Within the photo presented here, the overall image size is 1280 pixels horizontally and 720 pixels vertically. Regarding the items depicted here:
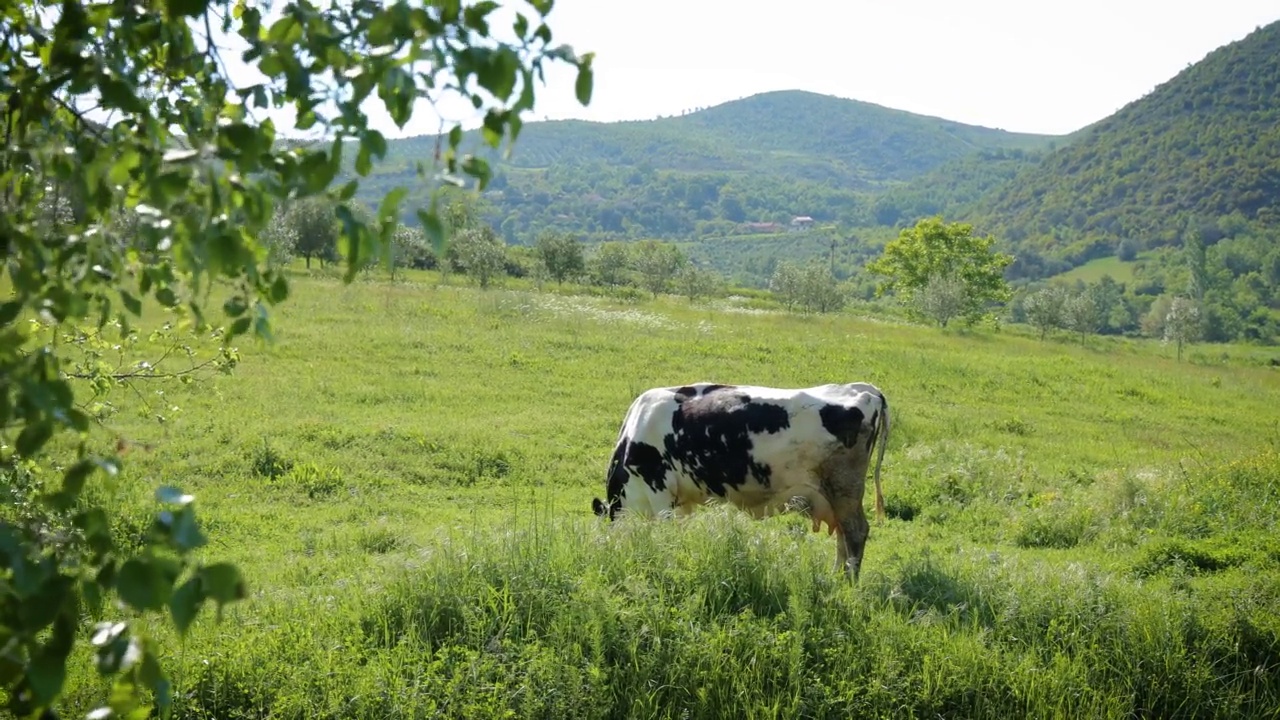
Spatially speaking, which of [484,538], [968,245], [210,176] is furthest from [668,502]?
[968,245]

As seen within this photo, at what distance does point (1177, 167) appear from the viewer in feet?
562

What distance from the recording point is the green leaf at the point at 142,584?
2035 millimetres

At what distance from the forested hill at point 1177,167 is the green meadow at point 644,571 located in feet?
552

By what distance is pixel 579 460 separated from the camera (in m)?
15.9

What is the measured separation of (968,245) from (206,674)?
7727 centimetres

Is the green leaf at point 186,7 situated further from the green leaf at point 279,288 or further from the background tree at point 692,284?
the background tree at point 692,284

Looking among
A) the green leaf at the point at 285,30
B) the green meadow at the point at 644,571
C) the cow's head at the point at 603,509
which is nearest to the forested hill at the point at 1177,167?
the green meadow at the point at 644,571

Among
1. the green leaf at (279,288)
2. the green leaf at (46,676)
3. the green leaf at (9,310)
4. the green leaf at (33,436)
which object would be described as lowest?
the green leaf at (46,676)

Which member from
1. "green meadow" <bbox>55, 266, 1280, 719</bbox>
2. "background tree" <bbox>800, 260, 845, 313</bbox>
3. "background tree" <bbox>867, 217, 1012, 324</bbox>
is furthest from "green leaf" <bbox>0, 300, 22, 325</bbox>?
"background tree" <bbox>867, 217, 1012, 324</bbox>

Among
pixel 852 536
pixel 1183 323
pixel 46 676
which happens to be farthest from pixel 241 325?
pixel 1183 323

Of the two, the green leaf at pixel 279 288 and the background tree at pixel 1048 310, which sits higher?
the green leaf at pixel 279 288

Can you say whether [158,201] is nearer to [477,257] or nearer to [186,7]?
[186,7]

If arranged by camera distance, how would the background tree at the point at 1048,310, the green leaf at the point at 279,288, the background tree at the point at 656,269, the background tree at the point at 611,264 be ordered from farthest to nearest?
the background tree at the point at 611,264 < the background tree at the point at 656,269 < the background tree at the point at 1048,310 < the green leaf at the point at 279,288

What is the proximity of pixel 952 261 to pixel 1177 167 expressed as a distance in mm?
121488
